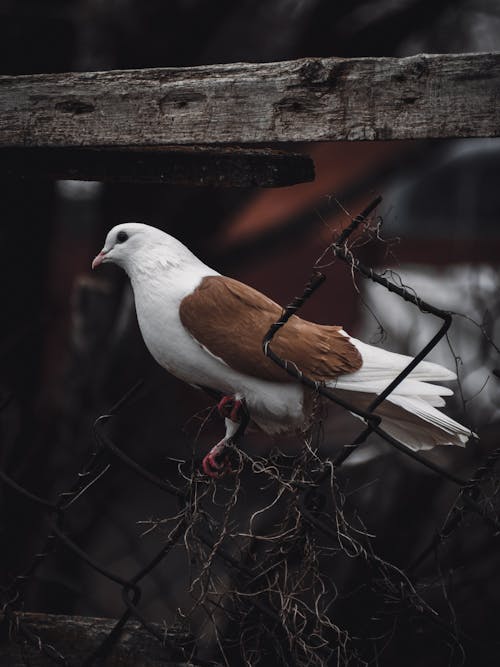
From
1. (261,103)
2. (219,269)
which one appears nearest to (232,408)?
(261,103)

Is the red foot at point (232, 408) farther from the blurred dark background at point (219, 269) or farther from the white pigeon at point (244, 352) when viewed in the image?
the blurred dark background at point (219, 269)

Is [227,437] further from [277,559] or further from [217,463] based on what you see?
[277,559]

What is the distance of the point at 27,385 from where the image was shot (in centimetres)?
403

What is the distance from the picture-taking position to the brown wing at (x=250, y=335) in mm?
1452

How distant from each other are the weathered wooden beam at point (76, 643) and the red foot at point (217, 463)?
28 cm

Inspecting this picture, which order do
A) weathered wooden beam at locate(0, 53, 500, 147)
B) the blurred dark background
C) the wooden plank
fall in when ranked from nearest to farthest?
weathered wooden beam at locate(0, 53, 500, 147) → the wooden plank → the blurred dark background

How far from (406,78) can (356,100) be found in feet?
0.25

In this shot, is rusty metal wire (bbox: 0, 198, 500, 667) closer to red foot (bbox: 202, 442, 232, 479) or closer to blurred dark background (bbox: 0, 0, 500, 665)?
red foot (bbox: 202, 442, 232, 479)

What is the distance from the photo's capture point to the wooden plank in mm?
1343

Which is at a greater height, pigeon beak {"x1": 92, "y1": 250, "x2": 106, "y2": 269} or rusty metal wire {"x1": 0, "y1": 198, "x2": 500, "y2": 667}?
pigeon beak {"x1": 92, "y1": 250, "x2": 106, "y2": 269}

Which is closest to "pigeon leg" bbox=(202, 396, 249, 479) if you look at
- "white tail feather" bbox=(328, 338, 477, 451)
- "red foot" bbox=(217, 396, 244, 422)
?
"red foot" bbox=(217, 396, 244, 422)

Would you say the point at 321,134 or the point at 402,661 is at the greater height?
the point at 321,134

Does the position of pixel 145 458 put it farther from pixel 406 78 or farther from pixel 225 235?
pixel 406 78

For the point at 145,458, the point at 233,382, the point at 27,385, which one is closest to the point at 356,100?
the point at 233,382
